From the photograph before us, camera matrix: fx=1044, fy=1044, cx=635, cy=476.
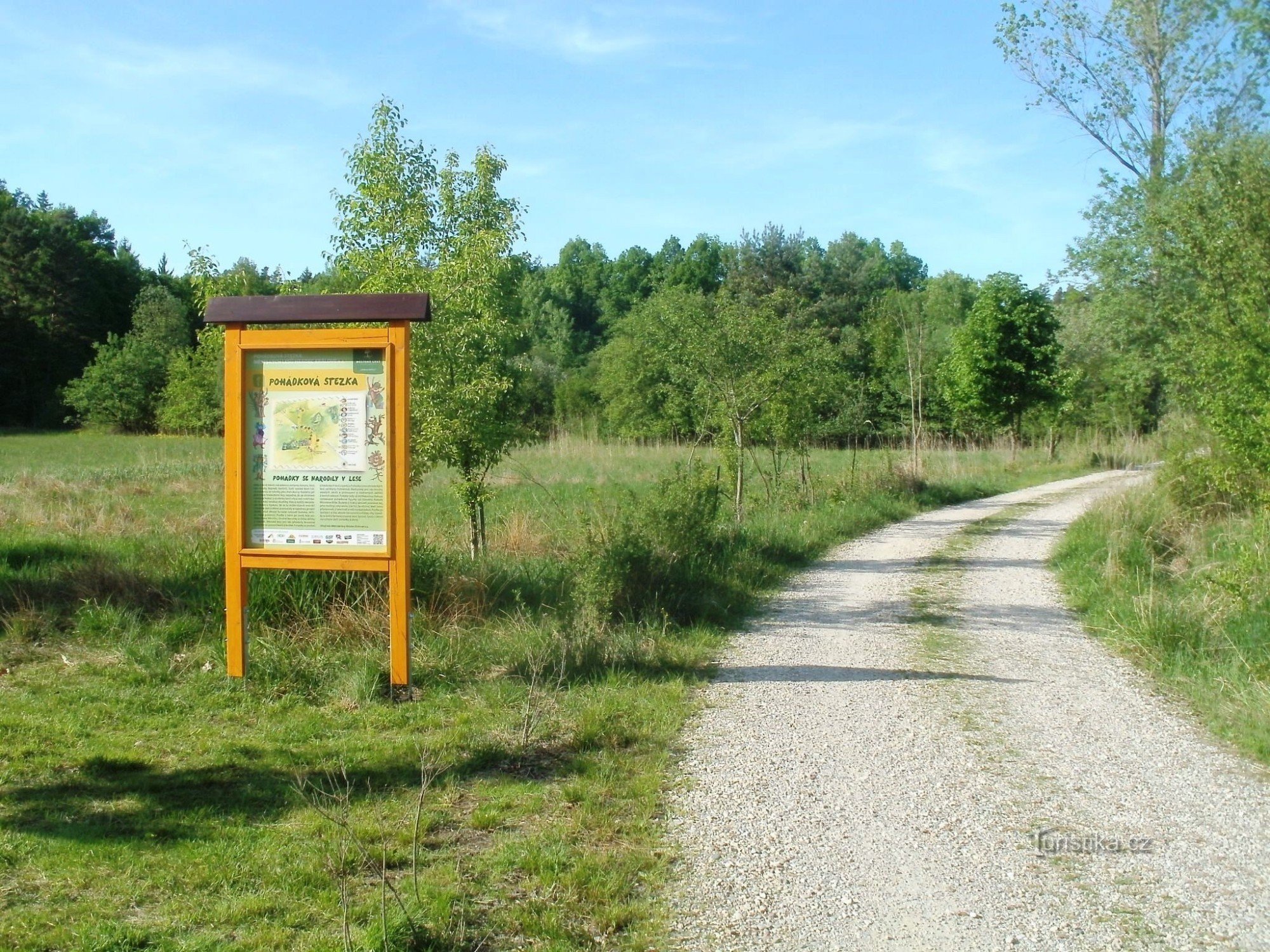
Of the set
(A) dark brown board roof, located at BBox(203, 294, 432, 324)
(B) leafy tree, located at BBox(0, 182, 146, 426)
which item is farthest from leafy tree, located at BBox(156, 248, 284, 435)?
(A) dark brown board roof, located at BBox(203, 294, 432, 324)

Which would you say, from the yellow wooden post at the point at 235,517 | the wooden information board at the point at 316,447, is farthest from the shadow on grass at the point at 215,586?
the wooden information board at the point at 316,447

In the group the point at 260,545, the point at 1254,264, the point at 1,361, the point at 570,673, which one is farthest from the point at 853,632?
the point at 1,361

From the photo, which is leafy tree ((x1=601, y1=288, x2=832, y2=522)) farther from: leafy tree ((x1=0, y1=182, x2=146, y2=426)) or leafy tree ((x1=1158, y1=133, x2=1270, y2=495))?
leafy tree ((x1=0, y1=182, x2=146, y2=426))

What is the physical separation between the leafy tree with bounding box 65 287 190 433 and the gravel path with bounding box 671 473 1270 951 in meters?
53.3

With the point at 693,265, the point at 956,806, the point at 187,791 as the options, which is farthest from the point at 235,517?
the point at 693,265

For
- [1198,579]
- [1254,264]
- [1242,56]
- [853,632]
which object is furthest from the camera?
[1242,56]

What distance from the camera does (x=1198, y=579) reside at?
10.7 meters

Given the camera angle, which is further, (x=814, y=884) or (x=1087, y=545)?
(x=1087, y=545)

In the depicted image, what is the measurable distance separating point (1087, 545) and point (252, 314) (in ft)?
36.7

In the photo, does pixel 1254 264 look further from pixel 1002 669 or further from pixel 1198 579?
pixel 1002 669

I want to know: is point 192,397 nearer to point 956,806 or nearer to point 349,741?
point 349,741

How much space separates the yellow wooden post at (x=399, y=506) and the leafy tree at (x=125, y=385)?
53.2m

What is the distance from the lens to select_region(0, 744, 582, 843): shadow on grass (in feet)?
16.4

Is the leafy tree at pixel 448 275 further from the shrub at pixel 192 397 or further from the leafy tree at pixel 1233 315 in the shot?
the shrub at pixel 192 397
